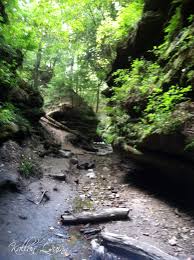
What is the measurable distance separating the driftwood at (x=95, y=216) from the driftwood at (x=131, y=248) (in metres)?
0.99

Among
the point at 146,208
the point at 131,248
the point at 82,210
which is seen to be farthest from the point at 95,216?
the point at 131,248

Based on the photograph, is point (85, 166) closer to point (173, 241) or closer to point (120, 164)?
point (120, 164)

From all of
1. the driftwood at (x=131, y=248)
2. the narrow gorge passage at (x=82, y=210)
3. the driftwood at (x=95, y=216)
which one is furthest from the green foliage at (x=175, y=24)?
the driftwood at (x=131, y=248)

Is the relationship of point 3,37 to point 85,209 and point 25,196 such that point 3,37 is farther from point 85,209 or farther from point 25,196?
point 85,209

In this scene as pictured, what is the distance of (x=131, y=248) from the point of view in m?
5.59

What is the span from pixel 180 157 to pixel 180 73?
237cm

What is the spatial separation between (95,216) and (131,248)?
1787mm

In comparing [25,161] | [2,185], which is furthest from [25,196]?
[25,161]

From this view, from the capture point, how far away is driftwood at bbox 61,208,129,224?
7.18 m

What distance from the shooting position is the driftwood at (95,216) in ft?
23.6

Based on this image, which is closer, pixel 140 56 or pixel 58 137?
pixel 140 56

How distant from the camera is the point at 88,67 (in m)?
20.5

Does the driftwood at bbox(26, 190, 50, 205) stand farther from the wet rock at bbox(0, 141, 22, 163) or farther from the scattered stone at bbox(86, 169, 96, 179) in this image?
the scattered stone at bbox(86, 169, 96, 179)

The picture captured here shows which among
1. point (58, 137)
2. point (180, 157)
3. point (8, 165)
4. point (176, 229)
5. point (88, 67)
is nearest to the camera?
point (176, 229)
